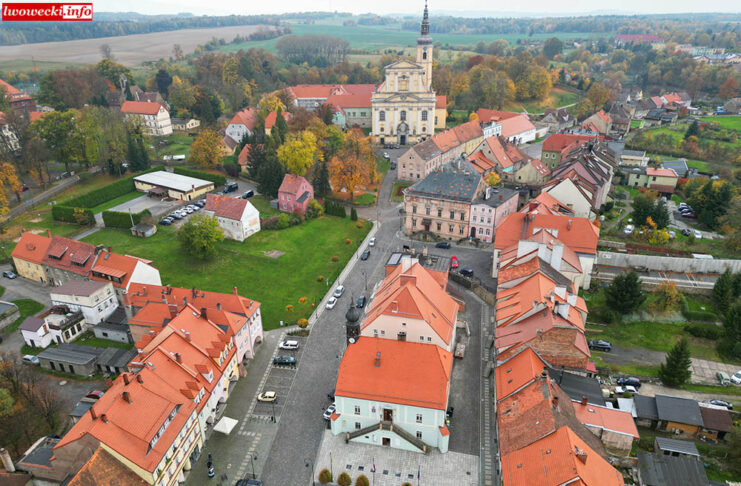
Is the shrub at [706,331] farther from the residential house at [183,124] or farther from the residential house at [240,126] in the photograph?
the residential house at [183,124]

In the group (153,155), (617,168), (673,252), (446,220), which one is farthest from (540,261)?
(153,155)

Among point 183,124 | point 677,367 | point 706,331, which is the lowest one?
point 706,331

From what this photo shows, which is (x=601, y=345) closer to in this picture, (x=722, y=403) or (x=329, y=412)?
(x=722, y=403)

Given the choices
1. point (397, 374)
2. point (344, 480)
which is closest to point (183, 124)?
point (397, 374)

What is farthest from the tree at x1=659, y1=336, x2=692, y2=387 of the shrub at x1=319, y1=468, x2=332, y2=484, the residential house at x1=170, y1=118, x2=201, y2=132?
the residential house at x1=170, y1=118, x2=201, y2=132

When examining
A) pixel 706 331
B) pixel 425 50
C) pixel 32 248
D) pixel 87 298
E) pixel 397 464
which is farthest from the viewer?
pixel 425 50

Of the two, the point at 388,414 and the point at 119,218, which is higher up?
the point at 119,218

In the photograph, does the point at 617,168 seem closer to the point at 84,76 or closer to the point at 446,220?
the point at 446,220
